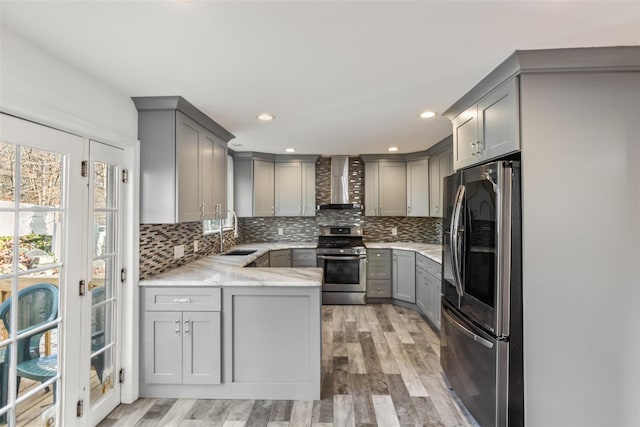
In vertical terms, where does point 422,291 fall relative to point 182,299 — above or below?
below

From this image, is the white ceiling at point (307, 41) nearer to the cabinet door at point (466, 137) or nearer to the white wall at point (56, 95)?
the white wall at point (56, 95)

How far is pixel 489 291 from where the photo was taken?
1.86 m

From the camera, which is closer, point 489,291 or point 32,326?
point 32,326

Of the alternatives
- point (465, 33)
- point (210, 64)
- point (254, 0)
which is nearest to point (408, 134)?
point (465, 33)

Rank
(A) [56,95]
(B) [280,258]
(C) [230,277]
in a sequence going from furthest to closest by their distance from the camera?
(B) [280,258] → (C) [230,277] → (A) [56,95]

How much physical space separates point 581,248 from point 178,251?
10.3 ft

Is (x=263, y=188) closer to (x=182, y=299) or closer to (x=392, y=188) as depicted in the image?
(x=392, y=188)

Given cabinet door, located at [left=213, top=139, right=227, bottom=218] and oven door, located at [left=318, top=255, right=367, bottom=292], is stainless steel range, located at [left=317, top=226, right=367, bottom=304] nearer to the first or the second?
oven door, located at [left=318, top=255, right=367, bottom=292]

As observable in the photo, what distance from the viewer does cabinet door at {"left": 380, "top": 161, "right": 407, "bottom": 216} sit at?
16.2ft

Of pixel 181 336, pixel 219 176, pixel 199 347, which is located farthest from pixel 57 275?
pixel 219 176

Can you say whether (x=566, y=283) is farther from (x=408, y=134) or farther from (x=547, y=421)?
(x=408, y=134)

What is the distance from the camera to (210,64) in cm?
183

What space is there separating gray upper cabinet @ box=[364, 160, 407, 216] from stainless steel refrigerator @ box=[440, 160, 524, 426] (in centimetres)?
265

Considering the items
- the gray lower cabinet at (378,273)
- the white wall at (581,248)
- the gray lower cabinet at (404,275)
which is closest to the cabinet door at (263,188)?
the gray lower cabinet at (378,273)
